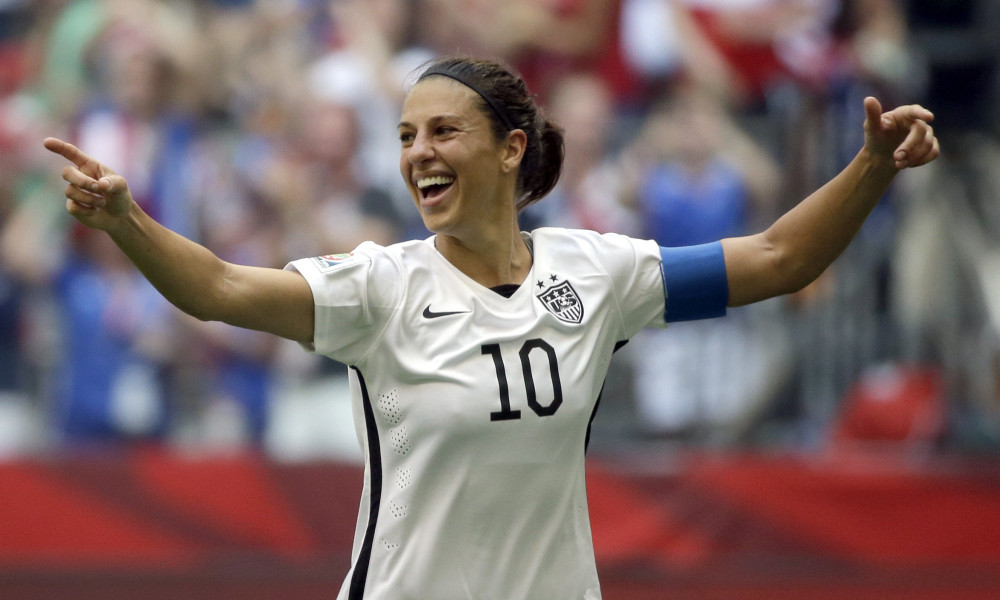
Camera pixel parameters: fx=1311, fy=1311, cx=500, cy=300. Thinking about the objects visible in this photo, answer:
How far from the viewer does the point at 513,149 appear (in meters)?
3.20

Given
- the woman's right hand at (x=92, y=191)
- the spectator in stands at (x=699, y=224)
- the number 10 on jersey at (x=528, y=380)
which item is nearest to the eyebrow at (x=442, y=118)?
the number 10 on jersey at (x=528, y=380)

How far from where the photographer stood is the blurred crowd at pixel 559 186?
7273 mm

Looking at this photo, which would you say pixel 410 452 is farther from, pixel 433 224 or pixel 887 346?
pixel 887 346

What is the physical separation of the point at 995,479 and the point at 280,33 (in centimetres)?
484

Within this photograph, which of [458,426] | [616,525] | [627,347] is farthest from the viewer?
[627,347]

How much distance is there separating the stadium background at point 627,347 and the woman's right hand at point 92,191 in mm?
4373

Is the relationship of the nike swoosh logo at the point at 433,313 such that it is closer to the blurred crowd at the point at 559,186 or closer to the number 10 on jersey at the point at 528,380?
the number 10 on jersey at the point at 528,380

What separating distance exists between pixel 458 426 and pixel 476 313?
28 cm

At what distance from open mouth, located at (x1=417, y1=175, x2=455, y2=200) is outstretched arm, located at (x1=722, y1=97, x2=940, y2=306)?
0.72 meters

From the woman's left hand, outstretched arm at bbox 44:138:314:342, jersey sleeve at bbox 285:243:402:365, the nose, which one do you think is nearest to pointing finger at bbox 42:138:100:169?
outstretched arm at bbox 44:138:314:342

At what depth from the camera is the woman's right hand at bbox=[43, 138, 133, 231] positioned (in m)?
2.57

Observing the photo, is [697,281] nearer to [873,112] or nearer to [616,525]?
[873,112]

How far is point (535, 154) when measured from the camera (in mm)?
3303

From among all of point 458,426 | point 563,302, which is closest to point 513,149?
point 563,302
